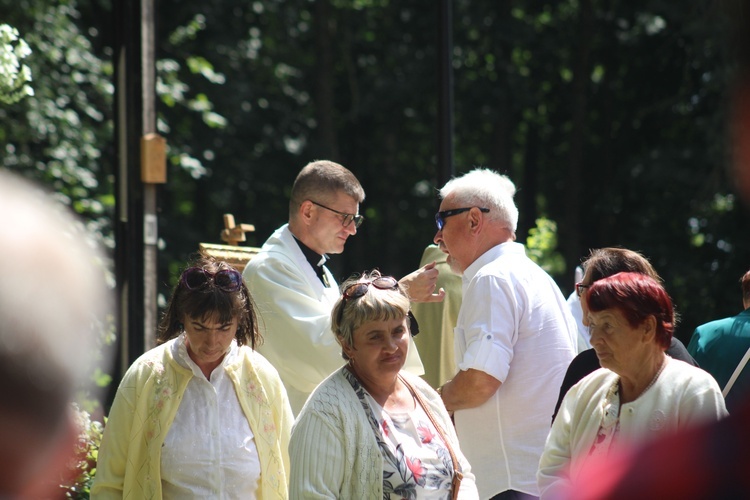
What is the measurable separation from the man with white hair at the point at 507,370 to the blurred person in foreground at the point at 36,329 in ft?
10.6

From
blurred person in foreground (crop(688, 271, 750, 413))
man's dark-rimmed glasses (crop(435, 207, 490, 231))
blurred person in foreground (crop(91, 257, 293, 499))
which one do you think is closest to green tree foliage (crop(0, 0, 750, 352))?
man's dark-rimmed glasses (crop(435, 207, 490, 231))

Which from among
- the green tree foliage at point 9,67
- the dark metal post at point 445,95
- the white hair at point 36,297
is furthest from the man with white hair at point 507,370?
the white hair at point 36,297

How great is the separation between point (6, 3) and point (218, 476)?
7.84 metres

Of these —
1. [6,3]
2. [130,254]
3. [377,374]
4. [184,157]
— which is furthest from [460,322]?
[184,157]

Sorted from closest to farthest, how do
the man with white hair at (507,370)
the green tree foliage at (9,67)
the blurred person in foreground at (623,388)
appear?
the blurred person in foreground at (623,388) → the man with white hair at (507,370) → the green tree foliage at (9,67)

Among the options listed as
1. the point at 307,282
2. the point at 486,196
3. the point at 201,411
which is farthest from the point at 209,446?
the point at 486,196

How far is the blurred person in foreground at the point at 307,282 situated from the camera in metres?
4.84

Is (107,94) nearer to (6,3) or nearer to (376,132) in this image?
(6,3)

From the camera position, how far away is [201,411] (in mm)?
3811

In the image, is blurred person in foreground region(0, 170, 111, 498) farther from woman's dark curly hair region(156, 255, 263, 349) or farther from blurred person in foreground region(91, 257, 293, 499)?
woman's dark curly hair region(156, 255, 263, 349)

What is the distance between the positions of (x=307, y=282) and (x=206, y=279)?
4.10 feet

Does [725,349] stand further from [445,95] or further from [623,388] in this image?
[445,95]

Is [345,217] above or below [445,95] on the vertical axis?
below

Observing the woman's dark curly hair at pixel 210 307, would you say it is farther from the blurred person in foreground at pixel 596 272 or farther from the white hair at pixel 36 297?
the white hair at pixel 36 297
